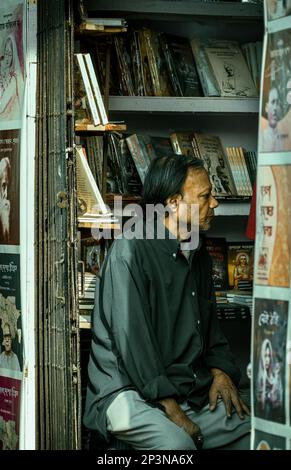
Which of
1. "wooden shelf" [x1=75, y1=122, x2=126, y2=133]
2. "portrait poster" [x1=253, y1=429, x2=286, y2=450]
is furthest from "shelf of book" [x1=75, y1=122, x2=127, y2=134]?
"portrait poster" [x1=253, y1=429, x2=286, y2=450]

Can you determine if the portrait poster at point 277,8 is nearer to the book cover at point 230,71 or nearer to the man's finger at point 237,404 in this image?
the man's finger at point 237,404

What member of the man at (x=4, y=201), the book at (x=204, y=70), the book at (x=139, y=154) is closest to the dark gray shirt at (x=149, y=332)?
the man at (x=4, y=201)

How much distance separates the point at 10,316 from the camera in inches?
162

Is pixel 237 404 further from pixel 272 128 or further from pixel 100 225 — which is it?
pixel 272 128

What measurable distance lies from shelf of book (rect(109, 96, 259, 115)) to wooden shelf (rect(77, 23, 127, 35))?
52cm

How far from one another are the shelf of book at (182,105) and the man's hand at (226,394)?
1.49 m

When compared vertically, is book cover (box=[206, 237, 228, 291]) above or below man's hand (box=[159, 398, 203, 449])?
above

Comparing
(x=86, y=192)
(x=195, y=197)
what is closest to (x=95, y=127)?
(x=86, y=192)

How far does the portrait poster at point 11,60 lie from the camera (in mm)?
4023

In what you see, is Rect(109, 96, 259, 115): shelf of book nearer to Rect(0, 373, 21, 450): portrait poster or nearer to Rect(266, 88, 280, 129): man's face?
Rect(0, 373, 21, 450): portrait poster

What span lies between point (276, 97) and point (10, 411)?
6.84 feet

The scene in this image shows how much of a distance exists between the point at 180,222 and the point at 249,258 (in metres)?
1.47

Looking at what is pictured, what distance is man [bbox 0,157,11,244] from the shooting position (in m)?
4.11
